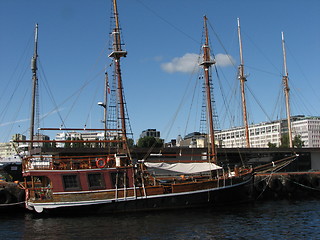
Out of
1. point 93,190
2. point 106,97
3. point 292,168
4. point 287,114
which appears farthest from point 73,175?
point 287,114

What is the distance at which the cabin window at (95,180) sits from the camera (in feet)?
97.3

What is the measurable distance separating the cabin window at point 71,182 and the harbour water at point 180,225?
2199 millimetres

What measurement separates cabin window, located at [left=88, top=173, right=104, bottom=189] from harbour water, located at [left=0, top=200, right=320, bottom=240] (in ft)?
7.67

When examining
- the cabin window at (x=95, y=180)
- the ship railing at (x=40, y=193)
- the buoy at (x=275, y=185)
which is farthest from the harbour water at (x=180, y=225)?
the buoy at (x=275, y=185)

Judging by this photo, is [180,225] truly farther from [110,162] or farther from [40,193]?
[40,193]

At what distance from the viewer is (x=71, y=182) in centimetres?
2961

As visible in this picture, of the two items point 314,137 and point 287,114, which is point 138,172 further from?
point 314,137

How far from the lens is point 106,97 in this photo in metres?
50.1

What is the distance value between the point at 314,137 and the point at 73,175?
18701 centimetres

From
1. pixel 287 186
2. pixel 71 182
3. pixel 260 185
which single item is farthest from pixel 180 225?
pixel 287 186

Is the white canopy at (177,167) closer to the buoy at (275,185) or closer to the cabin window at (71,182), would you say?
the cabin window at (71,182)

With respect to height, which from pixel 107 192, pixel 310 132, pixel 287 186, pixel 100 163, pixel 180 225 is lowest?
pixel 180 225

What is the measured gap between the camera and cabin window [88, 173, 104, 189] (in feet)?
97.3

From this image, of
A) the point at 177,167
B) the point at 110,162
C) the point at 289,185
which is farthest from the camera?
the point at 289,185
